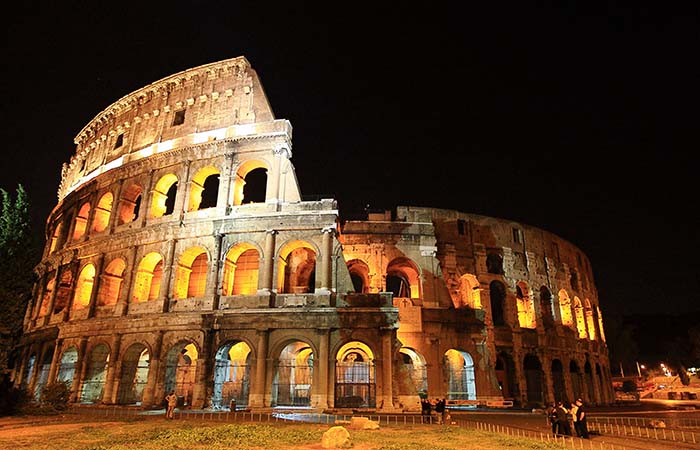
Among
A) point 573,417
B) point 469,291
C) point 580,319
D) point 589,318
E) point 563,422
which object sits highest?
point 469,291

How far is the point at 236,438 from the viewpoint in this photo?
32.8ft

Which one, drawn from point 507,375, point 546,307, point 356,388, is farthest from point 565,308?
point 356,388

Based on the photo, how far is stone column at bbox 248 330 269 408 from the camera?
17.4 meters

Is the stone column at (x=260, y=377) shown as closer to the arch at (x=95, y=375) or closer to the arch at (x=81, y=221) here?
Answer: the arch at (x=95, y=375)

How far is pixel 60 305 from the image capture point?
79.7 ft

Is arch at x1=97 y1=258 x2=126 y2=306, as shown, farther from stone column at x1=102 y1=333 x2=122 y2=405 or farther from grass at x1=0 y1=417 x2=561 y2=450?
grass at x1=0 y1=417 x2=561 y2=450

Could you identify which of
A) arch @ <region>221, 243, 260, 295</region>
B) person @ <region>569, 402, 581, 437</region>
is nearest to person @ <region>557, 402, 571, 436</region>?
person @ <region>569, 402, 581, 437</region>

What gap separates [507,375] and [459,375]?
374cm

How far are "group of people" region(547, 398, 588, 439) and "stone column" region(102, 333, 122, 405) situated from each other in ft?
56.3

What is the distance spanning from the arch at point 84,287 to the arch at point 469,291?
19972 mm

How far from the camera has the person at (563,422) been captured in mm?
11491

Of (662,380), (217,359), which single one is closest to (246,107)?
(217,359)

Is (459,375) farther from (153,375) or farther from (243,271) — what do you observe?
(153,375)

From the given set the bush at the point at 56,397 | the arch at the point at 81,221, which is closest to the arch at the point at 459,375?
the bush at the point at 56,397
